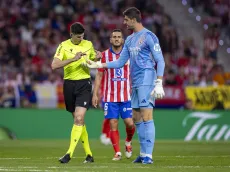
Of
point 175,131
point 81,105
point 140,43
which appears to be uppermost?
point 140,43

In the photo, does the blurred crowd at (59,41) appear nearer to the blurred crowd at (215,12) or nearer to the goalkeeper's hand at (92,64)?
the blurred crowd at (215,12)

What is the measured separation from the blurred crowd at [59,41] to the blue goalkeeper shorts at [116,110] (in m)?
9.22

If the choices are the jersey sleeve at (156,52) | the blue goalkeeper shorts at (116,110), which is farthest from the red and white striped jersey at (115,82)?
the jersey sleeve at (156,52)

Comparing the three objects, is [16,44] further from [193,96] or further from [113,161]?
[113,161]

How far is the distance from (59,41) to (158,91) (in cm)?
1681

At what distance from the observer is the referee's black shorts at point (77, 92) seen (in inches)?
547

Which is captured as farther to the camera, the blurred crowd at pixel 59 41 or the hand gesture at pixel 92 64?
the blurred crowd at pixel 59 41

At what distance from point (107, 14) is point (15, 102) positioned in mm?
8085

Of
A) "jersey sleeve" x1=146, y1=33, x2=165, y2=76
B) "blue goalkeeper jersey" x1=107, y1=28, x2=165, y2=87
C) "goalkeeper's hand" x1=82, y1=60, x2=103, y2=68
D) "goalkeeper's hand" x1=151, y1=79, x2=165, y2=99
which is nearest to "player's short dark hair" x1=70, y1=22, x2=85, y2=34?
"goalkeeper's hand" x1=82, y1=60, x2=103, y2=68

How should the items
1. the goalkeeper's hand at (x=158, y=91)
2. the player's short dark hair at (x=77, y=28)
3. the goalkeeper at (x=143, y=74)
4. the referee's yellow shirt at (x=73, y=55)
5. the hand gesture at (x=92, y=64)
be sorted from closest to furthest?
the goalkeeper's hand at (x=158, y=91)
the goalkeeper at (x=143, y=74)
the hand gesture at (x=92, y=64)
the player's short dark hair at (x=77, y=28)
the referee's yellow shirt at (x=73, y=55)

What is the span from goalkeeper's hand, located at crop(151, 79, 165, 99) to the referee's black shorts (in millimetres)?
1629

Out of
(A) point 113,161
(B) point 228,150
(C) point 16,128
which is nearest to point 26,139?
(C) point 16,128

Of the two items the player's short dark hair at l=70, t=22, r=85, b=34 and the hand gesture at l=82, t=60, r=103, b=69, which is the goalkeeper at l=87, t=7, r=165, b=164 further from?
the player's short dark hair at l=70, t=22, r=85, b=34

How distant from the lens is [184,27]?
3241cm
